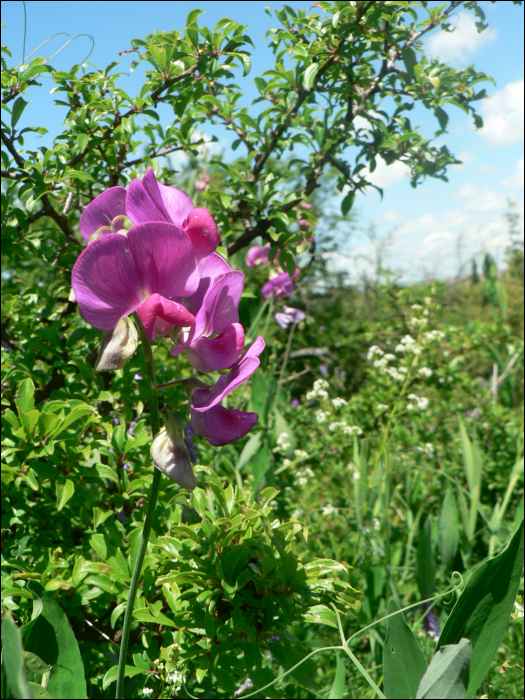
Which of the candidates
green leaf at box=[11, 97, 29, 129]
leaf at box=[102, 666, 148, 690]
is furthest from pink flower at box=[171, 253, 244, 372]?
green leaf at box=[11, 97, 29, 129]

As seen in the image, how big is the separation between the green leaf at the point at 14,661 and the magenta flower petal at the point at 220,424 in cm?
31

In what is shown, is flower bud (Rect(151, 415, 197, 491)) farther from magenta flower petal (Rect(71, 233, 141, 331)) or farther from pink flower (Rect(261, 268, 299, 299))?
pink flower (Rect(261, 268, 299, 299))

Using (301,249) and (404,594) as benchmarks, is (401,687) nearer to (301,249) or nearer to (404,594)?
(301,249)

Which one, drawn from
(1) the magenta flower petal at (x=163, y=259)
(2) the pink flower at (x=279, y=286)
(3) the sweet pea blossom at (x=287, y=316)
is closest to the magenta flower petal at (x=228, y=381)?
(1) the magenta flower petal at (x=163, y=259)

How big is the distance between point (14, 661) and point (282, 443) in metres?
1.74

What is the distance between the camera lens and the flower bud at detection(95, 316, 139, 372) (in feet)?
1.93

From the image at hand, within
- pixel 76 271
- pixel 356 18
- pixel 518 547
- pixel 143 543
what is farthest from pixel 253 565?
pixel 356 18

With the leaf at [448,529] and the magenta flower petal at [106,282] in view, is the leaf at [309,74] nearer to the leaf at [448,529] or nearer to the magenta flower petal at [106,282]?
the magenta flower petal at [106,282]

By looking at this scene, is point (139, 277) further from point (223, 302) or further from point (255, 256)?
point (255, 256)

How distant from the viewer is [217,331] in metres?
0.65

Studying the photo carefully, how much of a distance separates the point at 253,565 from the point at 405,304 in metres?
3.05

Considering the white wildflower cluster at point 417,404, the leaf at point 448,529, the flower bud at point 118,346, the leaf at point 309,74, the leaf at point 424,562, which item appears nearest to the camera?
the flower bud at point 118,346

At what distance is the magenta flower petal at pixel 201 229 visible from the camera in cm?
66

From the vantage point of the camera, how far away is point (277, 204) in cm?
135
